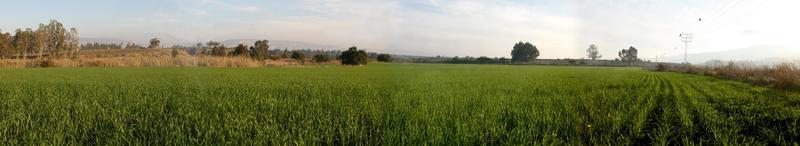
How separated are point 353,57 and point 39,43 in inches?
1594

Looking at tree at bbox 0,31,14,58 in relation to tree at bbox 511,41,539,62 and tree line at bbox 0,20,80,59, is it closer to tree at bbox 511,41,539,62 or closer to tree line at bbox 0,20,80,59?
tree line at bbox 0,20,80,59

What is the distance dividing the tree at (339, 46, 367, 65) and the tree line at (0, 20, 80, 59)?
36385mm

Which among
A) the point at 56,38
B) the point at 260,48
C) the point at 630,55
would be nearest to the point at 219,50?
the point at 260,48

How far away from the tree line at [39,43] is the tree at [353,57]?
36385mm

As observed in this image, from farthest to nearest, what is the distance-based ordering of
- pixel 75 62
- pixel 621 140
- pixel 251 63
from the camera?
pixel 251 63
pixel 75 62
pixel 621 140

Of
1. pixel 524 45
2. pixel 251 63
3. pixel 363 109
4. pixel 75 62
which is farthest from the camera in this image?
pixel 524 45

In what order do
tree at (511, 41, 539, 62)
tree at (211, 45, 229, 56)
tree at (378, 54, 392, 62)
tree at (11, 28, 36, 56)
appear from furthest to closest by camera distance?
tree at (511, 41, 539, 62) → tree at (378, 54, 392, 62) → tree at (211, 45, 229, 56) → tree at (11, 28, 36, 56)

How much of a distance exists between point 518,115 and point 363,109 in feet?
6.93

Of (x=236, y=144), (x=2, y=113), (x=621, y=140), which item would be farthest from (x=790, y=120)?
(x=2, y=113)

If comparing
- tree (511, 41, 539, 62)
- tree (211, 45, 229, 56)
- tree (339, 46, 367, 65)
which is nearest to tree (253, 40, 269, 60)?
tree (211, 45, 229, 56)

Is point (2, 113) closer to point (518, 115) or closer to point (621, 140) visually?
point (518, 115)

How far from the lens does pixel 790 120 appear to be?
283 inches

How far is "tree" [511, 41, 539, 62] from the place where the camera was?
4579 inches

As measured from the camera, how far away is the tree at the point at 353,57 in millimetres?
63562
